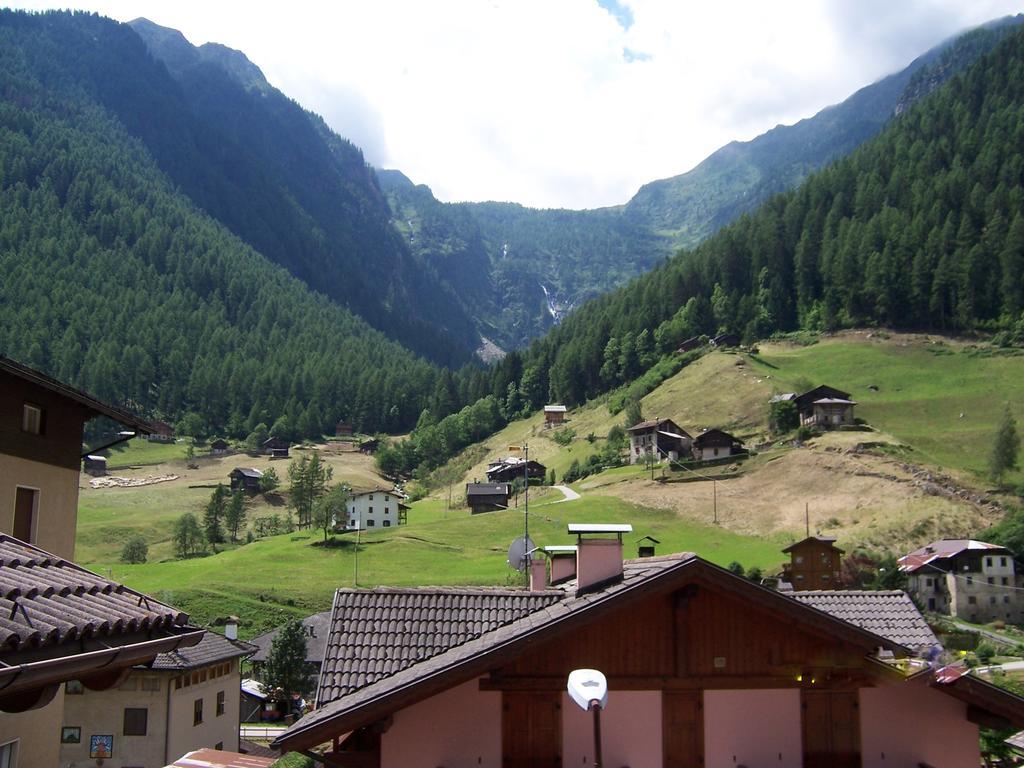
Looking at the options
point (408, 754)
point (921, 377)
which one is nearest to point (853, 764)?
point (408, 754)

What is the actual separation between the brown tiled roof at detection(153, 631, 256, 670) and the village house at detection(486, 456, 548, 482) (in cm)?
8811

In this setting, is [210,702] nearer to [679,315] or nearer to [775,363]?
[775,363]

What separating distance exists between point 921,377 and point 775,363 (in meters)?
22.3

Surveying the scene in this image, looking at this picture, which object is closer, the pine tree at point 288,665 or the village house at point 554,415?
the pine tree at point 288,665

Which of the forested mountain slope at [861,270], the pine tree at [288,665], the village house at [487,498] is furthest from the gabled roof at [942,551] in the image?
the forested mountain slope at [861,270]

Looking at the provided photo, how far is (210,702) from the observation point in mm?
37531

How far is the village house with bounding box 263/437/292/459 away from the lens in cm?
17838

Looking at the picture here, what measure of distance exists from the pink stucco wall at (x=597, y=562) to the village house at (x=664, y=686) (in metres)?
0.44

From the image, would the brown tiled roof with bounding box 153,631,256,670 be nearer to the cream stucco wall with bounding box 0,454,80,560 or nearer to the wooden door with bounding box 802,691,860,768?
the cream stucco wall with bounding box 0,454,80,560

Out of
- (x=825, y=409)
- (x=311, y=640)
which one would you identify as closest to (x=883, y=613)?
(x=311, y=640)

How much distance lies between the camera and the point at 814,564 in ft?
232

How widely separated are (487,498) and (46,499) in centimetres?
9701

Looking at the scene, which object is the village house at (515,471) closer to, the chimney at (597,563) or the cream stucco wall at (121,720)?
the cream stucco wall at (121,720)

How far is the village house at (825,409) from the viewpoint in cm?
11545
